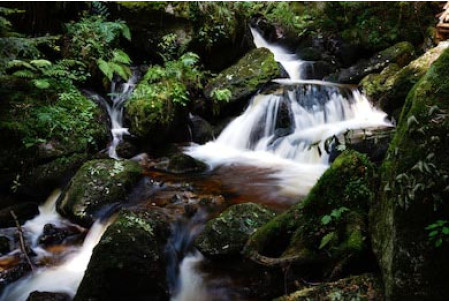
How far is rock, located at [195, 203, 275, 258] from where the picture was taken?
4305 millimetres

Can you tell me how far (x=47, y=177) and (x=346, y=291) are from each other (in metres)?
5.56

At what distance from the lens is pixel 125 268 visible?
374cm

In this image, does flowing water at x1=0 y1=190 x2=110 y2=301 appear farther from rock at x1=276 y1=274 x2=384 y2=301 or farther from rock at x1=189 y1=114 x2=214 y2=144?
rock at x1=189 y1=114 x2=214 y2=144

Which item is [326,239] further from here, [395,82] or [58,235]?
[395,82]

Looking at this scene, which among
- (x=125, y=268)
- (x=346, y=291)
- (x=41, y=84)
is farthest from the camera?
(x=41, y=84)

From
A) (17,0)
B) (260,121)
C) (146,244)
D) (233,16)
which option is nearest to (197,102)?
(260,121)

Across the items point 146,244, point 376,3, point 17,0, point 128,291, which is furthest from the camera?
point 376,3

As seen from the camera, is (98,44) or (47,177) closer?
(47,177)

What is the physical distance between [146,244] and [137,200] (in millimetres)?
2145

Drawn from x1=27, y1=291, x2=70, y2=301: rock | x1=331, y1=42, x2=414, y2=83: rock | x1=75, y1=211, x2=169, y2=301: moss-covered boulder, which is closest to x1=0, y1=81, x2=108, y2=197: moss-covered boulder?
x1=27, y1=291, x2=70, y2=301: rock

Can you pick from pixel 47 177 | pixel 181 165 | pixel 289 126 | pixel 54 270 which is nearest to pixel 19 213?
pixel 47 177

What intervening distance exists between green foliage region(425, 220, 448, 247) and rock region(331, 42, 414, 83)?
9.05 meters

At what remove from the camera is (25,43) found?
6.45 meters

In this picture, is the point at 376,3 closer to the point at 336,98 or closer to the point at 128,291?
the point at 336,98
